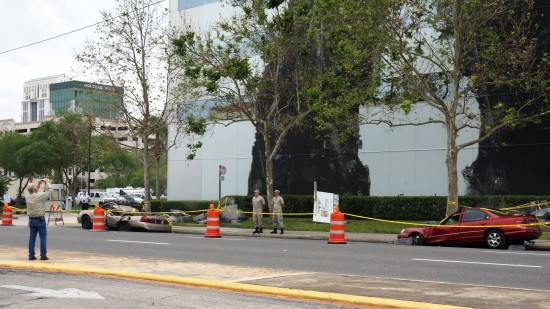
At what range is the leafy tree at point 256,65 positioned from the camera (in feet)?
90.1

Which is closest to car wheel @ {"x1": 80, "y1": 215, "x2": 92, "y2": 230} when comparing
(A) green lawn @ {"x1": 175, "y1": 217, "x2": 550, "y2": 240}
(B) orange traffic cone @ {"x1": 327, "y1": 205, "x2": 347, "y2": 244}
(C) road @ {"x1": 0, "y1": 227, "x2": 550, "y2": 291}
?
(A) green lawn @ {"x1": 175, "y1": 217, "x2": 550, "y2": 240}

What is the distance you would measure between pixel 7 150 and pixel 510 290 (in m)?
63.1

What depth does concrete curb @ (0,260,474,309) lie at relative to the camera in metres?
8.40

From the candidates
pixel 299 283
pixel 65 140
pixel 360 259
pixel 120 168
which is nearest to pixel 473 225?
pixel 360 259

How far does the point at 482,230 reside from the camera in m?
19.1

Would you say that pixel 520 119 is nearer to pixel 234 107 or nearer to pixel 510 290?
pixel 234 107

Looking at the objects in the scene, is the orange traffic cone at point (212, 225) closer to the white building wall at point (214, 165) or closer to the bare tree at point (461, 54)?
the bare tree at point (461, 54)

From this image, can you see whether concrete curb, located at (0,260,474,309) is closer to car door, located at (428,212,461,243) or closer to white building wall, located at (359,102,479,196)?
car door, located at (428,212,461,243)

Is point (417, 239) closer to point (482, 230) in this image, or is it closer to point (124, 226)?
point (482, 230)

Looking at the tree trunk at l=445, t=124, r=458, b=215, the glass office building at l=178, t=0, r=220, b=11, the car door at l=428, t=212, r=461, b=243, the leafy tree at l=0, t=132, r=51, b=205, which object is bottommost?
the car door at l=428, t=212, r=461, b=243

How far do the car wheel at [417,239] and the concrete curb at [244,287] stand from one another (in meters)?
11.3

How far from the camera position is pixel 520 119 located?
919 inches

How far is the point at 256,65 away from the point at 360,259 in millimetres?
16882

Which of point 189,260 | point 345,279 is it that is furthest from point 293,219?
point 345,279
